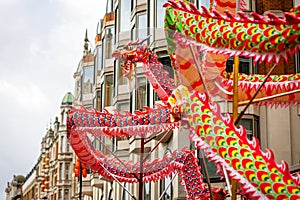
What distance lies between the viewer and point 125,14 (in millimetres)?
28766

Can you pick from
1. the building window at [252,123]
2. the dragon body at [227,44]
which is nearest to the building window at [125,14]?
the building window at [252,123]

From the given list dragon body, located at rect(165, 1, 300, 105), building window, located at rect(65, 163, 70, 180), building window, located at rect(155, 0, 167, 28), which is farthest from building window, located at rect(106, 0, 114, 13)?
building window, located at rect(65, 163, 70, 180)

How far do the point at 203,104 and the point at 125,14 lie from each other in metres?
22.1

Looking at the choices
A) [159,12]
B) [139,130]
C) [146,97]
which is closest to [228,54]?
[139,130]

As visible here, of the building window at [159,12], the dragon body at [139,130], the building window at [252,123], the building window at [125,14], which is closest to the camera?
the dragon body at [139,130]

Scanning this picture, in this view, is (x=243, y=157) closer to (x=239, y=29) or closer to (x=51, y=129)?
(x=239, y=29)

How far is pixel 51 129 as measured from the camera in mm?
104688

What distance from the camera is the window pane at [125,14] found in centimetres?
2838

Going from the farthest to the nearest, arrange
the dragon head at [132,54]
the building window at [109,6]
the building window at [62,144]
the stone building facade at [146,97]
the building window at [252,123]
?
the building window at [62,144]
the building window at [109,6]
the building window at [252,123]
the stone building facade at [146,97]
the dragon head at [132,54]

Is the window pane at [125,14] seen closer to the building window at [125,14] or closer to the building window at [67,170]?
the building window at [125,14]

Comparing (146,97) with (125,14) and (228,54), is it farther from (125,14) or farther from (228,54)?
(125,14)

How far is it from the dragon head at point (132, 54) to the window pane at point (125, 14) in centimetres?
1779

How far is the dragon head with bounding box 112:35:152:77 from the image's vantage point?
33.0ft

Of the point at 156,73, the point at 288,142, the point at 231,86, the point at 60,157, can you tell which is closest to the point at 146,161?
the point at 156,73
